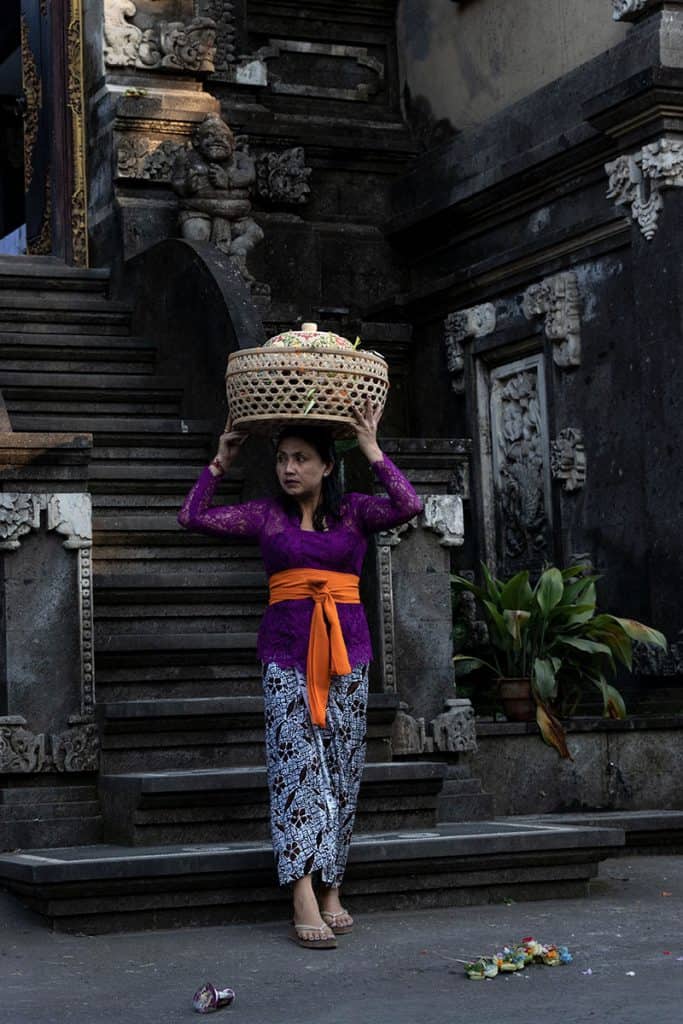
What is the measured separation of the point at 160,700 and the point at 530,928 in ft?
7.21

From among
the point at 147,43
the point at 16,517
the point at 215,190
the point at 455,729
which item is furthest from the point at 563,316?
the point at 16,517

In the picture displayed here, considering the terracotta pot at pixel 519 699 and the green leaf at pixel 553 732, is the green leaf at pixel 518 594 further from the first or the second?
the green leaf at pixel 553 732

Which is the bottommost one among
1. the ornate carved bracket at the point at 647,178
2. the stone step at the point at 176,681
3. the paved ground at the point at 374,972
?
the paved ground at the point at 374,972

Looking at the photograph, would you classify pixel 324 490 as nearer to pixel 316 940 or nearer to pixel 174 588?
pixel 316 940

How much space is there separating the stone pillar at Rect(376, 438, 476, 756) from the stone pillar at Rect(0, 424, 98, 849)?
139 centimetres

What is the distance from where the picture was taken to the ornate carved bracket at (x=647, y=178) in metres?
12.2

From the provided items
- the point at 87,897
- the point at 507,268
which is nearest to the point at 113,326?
the point at 507,268

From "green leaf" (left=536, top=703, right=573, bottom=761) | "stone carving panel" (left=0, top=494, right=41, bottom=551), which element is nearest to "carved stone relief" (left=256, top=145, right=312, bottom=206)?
"green leaf" (left=536, top=703, right=573, bottom=761)

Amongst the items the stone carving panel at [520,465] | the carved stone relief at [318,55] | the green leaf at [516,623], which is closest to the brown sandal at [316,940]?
the green leaf at [516,623]

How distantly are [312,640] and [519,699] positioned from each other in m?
3.24

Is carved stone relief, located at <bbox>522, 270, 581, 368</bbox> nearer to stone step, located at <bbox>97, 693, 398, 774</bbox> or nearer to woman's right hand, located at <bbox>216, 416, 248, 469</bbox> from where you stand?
stone step, located at <bbox>97, 693, 398, 774</bbox>

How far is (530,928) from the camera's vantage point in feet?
23.5

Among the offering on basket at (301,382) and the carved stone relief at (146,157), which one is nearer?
the offering on basket at (301,382)

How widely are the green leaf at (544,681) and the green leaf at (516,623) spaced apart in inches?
7.1
